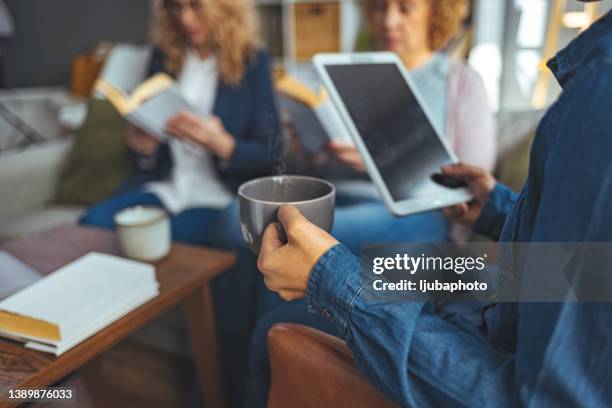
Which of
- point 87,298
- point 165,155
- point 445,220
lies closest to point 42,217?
point 165,155

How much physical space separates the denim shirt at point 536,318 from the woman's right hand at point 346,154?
57 cm

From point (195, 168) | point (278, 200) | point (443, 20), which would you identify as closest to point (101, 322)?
point (278, 200)

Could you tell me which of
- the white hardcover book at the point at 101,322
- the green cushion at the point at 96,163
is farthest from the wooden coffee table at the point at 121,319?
the green cushion at the point at 96,163

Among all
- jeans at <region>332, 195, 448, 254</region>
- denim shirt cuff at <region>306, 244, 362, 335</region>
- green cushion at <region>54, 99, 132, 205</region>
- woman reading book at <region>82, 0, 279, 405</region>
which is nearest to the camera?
denim shirt cuff at <region>306, 244, 362, 335</region>

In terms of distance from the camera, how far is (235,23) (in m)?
1.44

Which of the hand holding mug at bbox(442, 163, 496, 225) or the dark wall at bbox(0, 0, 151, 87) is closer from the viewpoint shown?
the hand holding mug at bbox(442, 163, 496, 225)

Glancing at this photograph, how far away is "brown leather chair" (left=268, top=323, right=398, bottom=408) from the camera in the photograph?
18.4 inches

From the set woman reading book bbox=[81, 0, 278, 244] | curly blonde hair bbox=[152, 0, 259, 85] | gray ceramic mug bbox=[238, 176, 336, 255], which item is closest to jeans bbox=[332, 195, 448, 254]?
gray ceramic mug bbox=[238, 176, 336, 255]

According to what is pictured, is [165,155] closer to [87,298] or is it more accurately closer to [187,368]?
[187,368]

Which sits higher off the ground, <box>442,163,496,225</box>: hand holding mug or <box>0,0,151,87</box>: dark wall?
<box>0,0,151,87</box>: dark wall

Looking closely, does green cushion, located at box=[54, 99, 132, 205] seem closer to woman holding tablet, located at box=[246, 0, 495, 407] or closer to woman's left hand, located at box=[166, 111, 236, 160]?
woman's left hand, located at box=[166, 111, 236, 160]

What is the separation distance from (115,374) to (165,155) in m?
0.79

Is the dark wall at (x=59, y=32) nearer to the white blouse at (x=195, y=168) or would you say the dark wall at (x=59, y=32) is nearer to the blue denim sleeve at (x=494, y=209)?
the white blouse at (x=195, y=168)

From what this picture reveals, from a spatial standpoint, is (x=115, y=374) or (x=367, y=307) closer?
(x=367, y=307)
